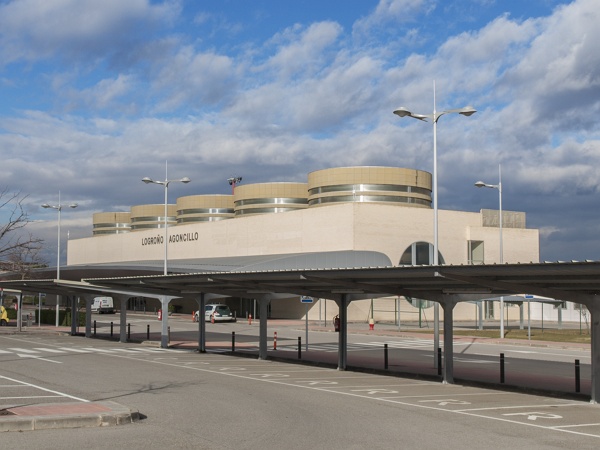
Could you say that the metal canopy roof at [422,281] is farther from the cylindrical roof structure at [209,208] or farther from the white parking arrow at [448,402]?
the cylindrical roof structure at [209,208]

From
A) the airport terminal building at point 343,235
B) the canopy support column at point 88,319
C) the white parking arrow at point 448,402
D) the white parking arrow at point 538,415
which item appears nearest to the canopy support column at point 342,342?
the white parking arrow at point 448,402

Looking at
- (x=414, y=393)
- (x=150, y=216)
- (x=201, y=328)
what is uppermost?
(x=150, y=216)

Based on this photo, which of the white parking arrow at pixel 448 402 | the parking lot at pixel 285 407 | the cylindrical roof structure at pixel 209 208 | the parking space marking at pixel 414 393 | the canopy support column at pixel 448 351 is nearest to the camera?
the parking lot at pixel 285 407

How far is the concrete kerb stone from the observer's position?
12852 mm

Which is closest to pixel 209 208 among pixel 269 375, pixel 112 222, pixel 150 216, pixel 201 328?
pixel 150 216

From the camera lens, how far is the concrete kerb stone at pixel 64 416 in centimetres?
1285

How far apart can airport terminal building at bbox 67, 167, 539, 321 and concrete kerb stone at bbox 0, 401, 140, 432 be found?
148ft

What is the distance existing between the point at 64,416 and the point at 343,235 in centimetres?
5722

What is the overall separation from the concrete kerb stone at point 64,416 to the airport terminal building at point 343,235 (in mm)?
45164

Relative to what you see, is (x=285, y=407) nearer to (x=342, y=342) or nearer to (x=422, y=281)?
(x=422, y=281)

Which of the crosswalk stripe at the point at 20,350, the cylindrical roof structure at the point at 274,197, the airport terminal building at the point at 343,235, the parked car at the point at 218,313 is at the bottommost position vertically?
the crosswalk stripe at the point at 20,350

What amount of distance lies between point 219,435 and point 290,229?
62.9 metres

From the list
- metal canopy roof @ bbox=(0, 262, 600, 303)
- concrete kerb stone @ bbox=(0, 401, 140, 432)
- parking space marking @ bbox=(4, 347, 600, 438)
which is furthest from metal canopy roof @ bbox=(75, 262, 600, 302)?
concrete kerb stone @ bbox=(0, 401, 140, 432)

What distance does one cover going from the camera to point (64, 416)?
13445mm
